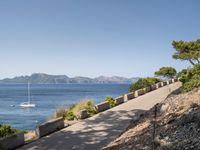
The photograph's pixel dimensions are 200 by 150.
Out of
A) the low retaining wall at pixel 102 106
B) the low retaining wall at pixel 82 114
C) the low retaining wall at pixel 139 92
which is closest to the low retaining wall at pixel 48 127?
the low retaining wall at pixel 82 114

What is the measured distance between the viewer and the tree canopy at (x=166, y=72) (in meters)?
46.0

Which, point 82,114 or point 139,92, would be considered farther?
point 139,92

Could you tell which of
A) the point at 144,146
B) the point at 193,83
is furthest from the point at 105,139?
the point at 193,83

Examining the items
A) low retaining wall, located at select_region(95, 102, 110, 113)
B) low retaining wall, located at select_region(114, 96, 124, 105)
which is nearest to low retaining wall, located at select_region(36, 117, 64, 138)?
low retaining wall, located at select_region(95, 102, 110, 113)

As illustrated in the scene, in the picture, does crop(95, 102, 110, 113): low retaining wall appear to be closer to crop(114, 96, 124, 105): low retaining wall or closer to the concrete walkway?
the concrete walkway

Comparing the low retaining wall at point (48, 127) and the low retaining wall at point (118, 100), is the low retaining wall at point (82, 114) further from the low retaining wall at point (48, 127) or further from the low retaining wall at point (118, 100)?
the low retaining wall at point (118, 100)

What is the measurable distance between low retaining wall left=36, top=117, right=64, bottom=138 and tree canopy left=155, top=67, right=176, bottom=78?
34.6 m

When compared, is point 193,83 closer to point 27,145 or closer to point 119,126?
point 119,126

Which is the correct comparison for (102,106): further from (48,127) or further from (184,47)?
(184,47)

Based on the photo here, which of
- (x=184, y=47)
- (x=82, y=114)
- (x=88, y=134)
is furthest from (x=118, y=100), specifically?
(x=184, y=47)

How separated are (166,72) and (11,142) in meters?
39.2

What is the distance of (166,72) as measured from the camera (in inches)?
1837

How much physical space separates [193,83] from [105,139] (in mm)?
5773

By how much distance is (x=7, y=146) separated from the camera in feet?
31.1
